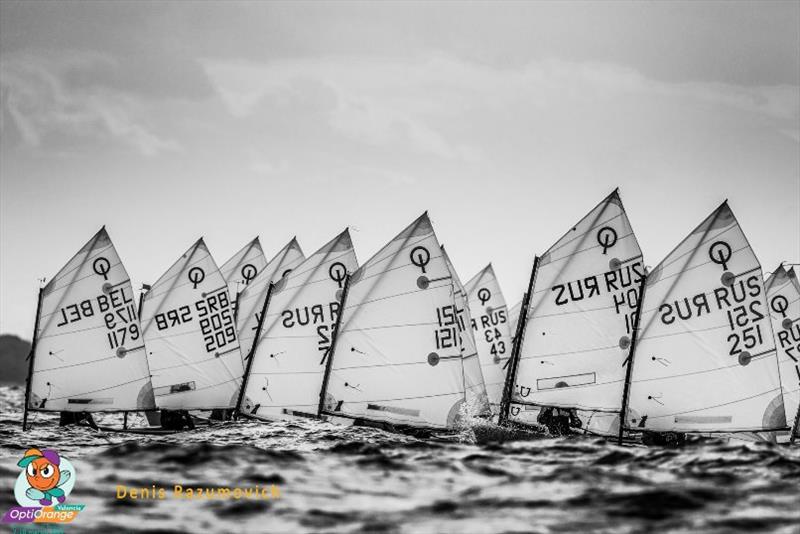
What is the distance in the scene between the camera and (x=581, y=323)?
30.8 meters

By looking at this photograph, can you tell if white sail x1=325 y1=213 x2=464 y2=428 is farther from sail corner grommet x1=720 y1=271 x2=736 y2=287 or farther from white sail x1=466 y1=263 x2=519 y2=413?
white sail x1=466 y1=263 x2=519 y2=413

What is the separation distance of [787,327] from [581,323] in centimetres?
1637

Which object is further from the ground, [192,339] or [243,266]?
[243,266]

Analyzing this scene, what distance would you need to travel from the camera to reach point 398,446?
20.0 m

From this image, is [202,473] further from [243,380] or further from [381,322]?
[243,380]

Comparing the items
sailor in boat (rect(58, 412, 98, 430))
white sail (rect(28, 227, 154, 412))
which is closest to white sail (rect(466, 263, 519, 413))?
white sail (rect(28, 227, 154, 412))

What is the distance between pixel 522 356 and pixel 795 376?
1833cm

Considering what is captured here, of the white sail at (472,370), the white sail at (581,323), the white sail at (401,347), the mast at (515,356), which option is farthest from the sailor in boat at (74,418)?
the white sail at (581,323)

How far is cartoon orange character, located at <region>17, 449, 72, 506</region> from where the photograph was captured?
1120cm

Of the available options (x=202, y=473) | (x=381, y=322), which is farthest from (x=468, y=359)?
(x=202, y=473)

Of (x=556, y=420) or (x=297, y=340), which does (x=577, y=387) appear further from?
(x=297, y=340)

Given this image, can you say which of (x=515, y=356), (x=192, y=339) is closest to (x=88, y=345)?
(x=192, y=339)

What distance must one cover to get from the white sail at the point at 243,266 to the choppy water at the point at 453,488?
109 ft

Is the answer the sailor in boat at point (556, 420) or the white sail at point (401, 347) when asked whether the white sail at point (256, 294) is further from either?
the sailor in boat at point (556, 420)
